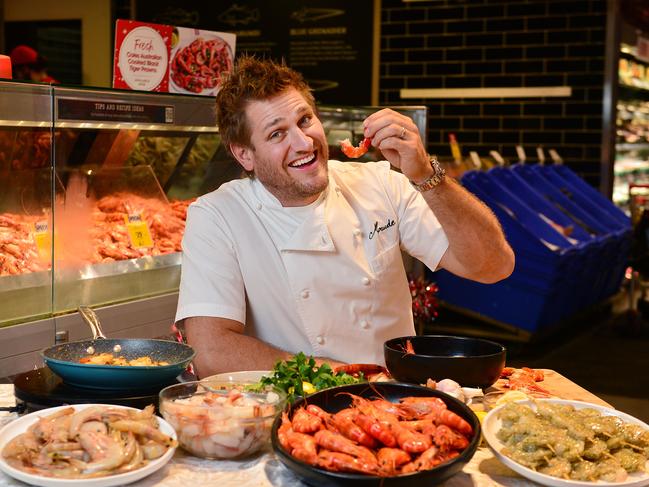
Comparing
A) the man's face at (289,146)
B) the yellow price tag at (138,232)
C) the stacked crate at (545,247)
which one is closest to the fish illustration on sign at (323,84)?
the stacked crate at (545,247)

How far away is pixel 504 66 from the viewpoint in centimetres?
807

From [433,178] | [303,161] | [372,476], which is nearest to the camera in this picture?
[372,476]

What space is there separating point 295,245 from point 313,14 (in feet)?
20.5

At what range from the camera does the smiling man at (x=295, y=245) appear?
104 inches

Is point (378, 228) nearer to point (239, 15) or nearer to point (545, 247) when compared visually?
point (545, 247)

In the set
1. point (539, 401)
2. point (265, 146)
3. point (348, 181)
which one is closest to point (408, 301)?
point (348, 181)

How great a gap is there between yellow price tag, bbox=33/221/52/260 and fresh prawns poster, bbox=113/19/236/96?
0.65 m

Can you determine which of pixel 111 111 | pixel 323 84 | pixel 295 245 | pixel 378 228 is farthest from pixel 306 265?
pixel 323 84

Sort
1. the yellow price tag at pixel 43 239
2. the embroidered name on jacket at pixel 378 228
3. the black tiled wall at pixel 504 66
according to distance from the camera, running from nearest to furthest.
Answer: the embroidered name on jacket at pixel 378 228 < the yellow price tag at pixel 43 239 < the black tiled wall at pixel 504 66

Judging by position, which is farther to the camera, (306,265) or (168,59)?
(168,59)

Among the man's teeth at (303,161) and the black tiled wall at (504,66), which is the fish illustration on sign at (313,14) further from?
the man's teeth at (303,161)

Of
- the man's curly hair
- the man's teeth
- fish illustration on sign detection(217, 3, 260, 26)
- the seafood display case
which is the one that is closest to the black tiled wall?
fish illustration on sign detection(217, 3, 260, 26)

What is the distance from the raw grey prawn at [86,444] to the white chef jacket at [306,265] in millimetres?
902

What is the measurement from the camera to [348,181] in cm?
292
